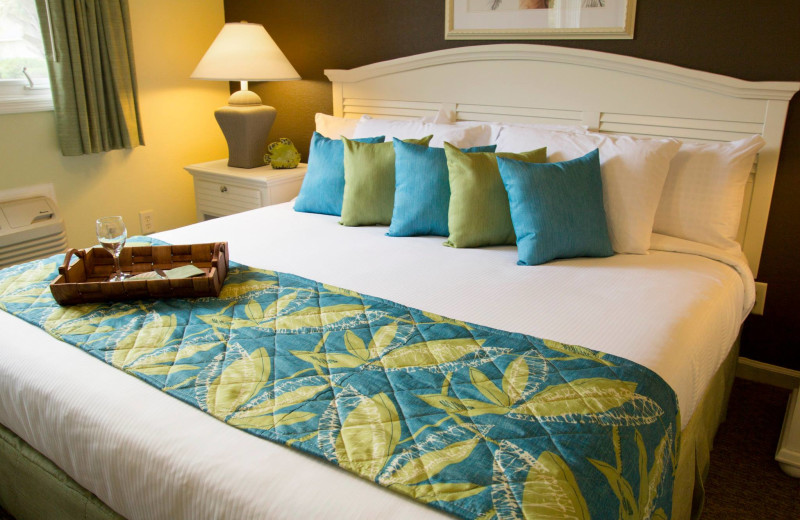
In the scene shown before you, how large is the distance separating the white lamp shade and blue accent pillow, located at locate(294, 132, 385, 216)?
2.30 feet

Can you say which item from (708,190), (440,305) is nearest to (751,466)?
(708,190)

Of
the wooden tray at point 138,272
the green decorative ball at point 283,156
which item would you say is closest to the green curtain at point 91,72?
the green decorative ball at point 283,156

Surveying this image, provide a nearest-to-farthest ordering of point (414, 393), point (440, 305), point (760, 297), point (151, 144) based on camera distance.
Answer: point (414, 393), point (440, 305), point (760, 297), point (151, 144)

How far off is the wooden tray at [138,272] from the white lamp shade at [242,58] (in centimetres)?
142

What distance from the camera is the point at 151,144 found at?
357 cm

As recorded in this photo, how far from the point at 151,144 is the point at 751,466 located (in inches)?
130

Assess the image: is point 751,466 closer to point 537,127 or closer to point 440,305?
point 440,305

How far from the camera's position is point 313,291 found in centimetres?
180

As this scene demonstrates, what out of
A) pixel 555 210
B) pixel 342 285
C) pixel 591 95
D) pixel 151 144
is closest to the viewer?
pixel 342 285

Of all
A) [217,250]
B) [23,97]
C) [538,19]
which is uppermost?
[538,19]

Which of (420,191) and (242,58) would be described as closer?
(420,191)

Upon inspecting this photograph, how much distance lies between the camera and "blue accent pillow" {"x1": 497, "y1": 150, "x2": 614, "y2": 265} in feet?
6.73

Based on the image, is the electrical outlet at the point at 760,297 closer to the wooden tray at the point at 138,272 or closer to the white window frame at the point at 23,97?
the wooden tray at the point at 138,272

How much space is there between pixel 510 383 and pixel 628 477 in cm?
29
